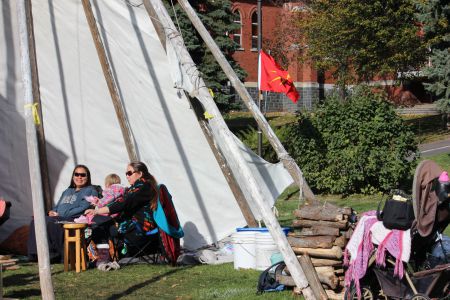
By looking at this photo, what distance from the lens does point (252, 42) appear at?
126 feet

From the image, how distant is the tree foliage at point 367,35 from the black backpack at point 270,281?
18.4m

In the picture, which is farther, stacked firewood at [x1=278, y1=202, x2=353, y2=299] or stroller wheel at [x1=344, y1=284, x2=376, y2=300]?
stacked firewood at [x1=278, y1=202, x2=353, y2=299]

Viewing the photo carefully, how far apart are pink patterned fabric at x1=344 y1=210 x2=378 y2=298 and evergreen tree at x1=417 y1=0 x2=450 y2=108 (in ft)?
49.3

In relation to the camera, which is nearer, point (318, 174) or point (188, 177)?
point (188, 177)

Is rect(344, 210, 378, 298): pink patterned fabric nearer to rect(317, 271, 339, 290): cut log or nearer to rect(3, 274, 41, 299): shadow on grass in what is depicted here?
rect(317, 271, 339, 290): cut log

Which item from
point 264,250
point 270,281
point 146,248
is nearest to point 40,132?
point 146,248

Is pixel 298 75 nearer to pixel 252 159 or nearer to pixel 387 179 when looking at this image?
pixel 387 179

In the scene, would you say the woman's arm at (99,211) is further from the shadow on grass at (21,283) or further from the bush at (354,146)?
the bush at (354,146)

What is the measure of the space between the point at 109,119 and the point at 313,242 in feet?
13.3

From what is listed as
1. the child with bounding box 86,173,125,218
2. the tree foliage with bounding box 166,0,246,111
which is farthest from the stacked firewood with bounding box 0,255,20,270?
the tree foliage with bounding box 166,0,246,111

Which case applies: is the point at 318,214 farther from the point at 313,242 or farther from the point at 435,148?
the point at 435,148

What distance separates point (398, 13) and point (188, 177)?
55.5 feet

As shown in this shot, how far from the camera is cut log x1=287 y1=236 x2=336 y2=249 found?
6.82 meters

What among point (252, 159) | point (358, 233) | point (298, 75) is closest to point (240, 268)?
point (252, 159)
